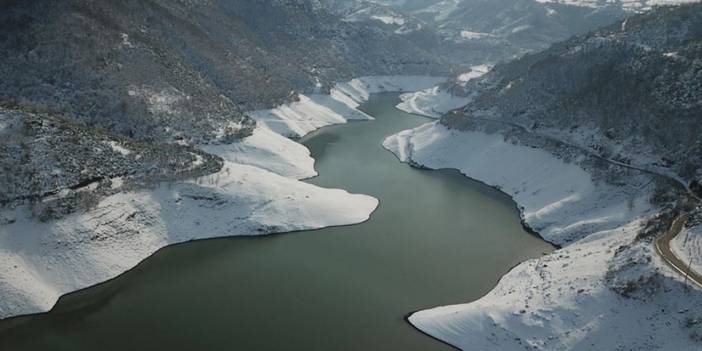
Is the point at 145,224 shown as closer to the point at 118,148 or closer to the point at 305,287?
the point at 118,148

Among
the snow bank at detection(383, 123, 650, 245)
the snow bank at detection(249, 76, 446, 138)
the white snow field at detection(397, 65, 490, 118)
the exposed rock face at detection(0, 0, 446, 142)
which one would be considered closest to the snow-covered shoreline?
the exposed rock face at detection(0, 0, 446, 142)

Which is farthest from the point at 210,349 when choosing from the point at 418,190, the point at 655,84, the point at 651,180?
the point at 655,84

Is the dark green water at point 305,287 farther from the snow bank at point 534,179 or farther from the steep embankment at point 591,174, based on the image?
the steep embankment at point 591,174

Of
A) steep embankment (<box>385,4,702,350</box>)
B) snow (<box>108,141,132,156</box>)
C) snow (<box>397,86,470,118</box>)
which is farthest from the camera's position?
snow (<box>397,86,470,118</box>)

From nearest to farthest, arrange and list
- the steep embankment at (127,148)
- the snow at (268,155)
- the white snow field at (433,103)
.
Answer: the steep embankment at (127,148) → the snow at (268,155) → the white snow field at (433,103)

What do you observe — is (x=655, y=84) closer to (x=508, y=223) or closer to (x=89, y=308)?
(x=508, y=223)

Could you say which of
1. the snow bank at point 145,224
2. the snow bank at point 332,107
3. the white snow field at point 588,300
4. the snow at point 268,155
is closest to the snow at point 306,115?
the snow bank at point 332,107

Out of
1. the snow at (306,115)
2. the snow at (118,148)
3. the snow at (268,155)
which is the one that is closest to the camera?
the snow at (118,148)

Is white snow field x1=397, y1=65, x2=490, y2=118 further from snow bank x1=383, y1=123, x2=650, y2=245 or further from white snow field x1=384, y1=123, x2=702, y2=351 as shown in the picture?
white snow field x1=384, y1=123, x2=702, y2=351

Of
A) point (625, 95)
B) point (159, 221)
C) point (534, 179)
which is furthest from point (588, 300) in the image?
point (625, 95)
